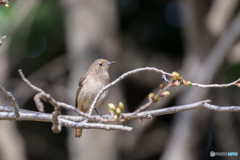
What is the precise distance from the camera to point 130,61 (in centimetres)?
957

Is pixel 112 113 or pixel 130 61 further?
pixel 130 61

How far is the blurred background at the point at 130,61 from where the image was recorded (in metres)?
7.28

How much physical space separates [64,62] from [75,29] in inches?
43.4

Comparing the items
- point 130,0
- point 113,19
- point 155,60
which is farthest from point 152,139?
point 130,0

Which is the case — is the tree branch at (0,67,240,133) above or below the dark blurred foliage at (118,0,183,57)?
below

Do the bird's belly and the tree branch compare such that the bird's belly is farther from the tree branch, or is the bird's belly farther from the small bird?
the tree branch

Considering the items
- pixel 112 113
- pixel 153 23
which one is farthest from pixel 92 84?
pixel 153 23

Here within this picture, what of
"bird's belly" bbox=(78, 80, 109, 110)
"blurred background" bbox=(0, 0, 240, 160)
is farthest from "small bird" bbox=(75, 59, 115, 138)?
"blurred background" bbox=(0, 0, 240, 160)

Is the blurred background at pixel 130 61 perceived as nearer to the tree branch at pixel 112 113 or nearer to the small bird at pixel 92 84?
the small bird at pixel 92 84

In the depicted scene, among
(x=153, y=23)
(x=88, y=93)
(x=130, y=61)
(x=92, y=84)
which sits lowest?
(x=88, y=93)

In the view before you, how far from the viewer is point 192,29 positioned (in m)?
7.66

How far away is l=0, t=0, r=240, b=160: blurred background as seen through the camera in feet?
23.9

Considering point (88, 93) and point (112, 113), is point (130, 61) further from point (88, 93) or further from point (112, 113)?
point (112, 113)

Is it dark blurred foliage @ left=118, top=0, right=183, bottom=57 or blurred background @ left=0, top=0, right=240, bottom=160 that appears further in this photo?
dark blurred foliage @ left=118, top=0, right=183, bottom=57
